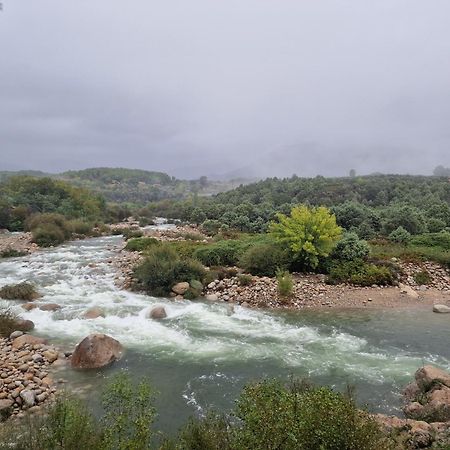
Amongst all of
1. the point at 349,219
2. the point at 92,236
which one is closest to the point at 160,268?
the point at 349,219

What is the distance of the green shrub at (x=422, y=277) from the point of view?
23.8 meters

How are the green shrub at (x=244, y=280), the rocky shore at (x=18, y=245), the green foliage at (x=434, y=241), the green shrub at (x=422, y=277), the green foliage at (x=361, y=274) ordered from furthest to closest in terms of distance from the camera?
the rocky shore at (x=18, y=245) < the green foliage at (x=434, y=241) < the green shrub at (x=422, y=277) < the green foliage at (x=361, y=274) < the green shrub at (x=244, y=280)

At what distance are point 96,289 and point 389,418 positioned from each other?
17.0 meters

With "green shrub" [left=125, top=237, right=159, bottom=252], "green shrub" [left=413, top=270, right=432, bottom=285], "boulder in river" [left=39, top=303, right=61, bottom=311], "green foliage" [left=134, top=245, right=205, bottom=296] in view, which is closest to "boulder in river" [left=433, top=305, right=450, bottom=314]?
"green shrub" [left=413, top=270, right=432, bottom=285]

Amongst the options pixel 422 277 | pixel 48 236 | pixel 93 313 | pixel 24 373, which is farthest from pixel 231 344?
pixel 48 236

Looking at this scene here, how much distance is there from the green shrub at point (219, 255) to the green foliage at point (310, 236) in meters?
3.40

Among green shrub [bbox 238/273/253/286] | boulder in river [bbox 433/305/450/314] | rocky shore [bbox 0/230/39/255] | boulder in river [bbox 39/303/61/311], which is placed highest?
green shrub [bbox 238/273/253/286]

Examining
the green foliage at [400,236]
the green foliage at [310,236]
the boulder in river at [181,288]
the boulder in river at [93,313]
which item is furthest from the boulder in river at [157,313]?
the green foliage at [400,236]

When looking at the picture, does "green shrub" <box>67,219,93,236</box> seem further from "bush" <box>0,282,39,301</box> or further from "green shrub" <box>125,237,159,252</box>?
"bush" <box>0,282,39,301</box>

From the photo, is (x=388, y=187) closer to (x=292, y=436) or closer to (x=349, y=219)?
(x=349, y=219)

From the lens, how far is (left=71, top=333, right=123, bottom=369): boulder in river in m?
13.1

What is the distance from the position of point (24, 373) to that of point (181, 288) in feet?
34.0

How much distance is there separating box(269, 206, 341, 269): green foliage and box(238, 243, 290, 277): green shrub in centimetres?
72

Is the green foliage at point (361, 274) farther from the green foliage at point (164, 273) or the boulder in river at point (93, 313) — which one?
the boulder in river at point (93, 313)
